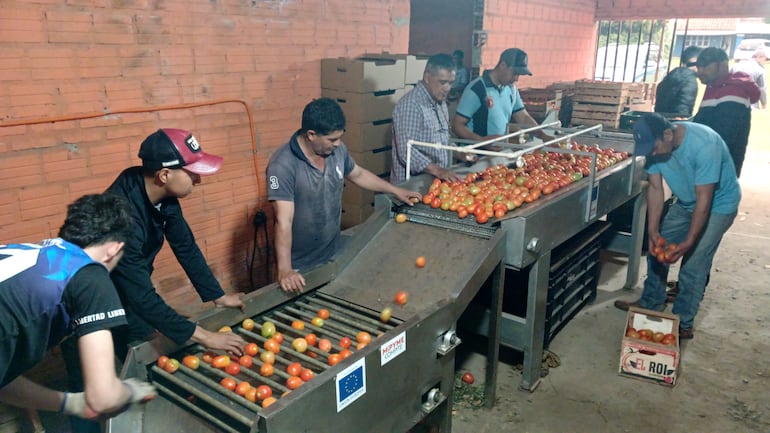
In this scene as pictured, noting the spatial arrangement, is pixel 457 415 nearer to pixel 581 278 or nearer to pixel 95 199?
pixel 581 278

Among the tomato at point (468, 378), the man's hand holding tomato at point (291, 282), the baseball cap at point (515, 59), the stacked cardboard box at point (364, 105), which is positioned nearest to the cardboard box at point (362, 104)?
the stacked cardboard box at point (364, 105)

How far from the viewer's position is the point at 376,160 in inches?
237

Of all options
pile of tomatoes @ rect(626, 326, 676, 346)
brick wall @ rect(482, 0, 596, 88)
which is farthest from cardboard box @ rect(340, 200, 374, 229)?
brick wall @ rect(482, 0, 596, 88)

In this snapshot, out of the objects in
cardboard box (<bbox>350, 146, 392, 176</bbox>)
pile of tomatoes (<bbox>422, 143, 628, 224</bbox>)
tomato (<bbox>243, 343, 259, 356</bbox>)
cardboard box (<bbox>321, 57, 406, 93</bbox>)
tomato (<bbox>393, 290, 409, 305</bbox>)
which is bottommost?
tomato (<bbox>243, 343, 259, 356</bbox>)

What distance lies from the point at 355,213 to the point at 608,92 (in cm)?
515

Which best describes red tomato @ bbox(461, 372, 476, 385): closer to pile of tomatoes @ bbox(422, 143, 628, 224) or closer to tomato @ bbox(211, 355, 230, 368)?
pile of tomatoes @ bbox(422, 143, 628, 224)

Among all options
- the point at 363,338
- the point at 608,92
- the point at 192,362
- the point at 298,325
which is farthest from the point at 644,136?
the point at 608,92

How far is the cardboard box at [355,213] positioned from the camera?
5.97m

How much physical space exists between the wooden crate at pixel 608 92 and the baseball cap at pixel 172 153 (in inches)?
304

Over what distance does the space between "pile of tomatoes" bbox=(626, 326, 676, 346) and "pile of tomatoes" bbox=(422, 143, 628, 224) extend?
1292 mm

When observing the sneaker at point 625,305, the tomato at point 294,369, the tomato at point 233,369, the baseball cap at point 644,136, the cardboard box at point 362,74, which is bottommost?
the sneaker at point 625,305

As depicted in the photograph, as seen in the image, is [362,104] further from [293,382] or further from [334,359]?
[293,382]

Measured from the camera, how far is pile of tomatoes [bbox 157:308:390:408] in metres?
2.46

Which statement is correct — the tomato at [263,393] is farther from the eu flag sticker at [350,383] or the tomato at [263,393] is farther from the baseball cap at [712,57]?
the baseball cap at [712,57]
